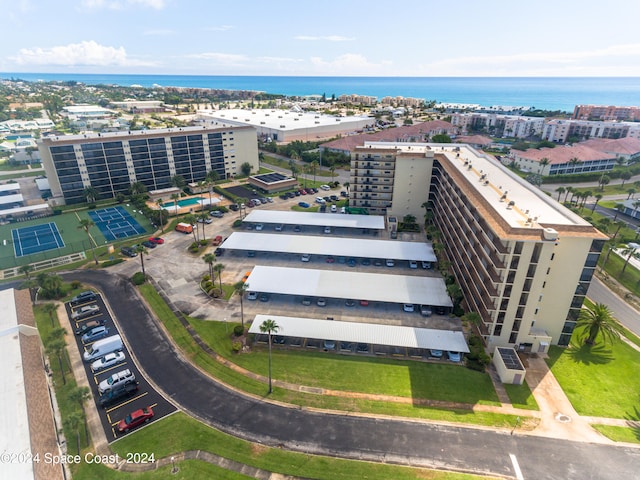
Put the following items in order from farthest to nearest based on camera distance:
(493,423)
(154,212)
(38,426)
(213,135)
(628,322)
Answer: (213,135), (154,212), (628,322), (493,423), (38,426)

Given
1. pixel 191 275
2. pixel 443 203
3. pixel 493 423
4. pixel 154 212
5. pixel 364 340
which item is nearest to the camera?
pixel 493 423

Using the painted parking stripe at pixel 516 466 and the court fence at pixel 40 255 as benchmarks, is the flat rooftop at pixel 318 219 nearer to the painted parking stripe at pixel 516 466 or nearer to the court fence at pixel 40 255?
the court fence at pixel 40 255

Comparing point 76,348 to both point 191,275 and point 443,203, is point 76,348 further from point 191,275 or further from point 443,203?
point 443,203

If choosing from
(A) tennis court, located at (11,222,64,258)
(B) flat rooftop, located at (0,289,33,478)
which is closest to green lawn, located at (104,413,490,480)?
(B) flat rooftop, located at (0,289,33,478)

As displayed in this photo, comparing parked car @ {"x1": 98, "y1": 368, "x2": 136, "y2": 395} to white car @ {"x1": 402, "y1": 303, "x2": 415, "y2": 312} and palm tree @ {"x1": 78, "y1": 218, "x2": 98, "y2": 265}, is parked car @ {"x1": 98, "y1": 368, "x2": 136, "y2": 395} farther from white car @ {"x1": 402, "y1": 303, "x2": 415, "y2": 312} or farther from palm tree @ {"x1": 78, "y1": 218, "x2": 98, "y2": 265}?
white car @ {"x1": 402, "y1": 303, "x2": 415, "y2": 312}

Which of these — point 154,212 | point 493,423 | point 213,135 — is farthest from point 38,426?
point 213,135

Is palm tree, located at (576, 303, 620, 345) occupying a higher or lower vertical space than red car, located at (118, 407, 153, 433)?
higher
